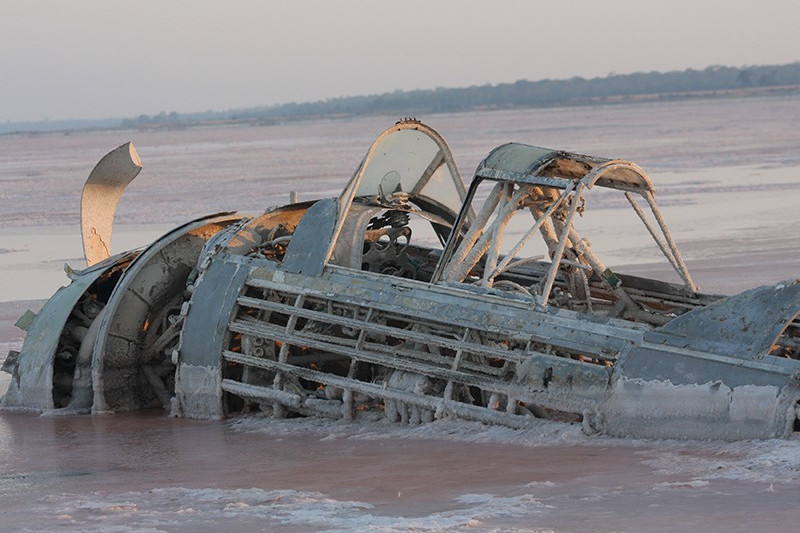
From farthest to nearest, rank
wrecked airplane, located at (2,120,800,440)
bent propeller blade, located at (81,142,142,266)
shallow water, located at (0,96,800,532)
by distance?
bent propeller blade, located at (81,142,142,266)
wrecked airplane, located at (2,120,800,440)
shallow water, located at (0,96,800,532)

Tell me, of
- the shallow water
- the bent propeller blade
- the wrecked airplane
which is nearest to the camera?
the shallow water

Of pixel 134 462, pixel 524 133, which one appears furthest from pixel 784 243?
pixel 524 133

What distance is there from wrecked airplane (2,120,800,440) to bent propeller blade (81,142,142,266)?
0.9 inches

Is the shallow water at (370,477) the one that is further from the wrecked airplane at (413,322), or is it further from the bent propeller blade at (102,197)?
the bent propeller blade at (102,197)

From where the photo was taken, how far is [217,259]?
1202 centimetres

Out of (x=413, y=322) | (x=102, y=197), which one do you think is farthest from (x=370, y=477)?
(x=102, y=197)

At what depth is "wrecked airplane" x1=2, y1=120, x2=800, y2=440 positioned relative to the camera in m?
9.58

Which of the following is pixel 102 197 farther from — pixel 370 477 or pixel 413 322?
pixel 370 477

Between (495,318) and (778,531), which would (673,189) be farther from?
(778,531)

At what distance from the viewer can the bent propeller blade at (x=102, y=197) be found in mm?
14109

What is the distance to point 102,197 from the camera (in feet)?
47.4

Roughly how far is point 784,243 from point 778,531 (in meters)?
14.4

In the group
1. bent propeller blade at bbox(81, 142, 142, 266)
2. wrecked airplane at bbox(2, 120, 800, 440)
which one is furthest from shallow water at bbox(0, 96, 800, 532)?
bent propeller blade at bbox(81, 142, 142, 266)

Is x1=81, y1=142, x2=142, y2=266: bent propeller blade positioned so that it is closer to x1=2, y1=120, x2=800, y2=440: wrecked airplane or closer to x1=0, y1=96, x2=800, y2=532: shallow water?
x1=2, y1=120, x2=800, y2=440: wrecked airplane
